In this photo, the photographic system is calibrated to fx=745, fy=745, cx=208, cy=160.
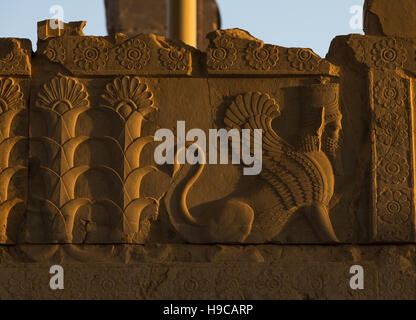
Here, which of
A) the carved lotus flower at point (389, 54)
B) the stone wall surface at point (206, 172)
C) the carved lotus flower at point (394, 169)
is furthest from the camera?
the carved lotus flower at point (389, 54)

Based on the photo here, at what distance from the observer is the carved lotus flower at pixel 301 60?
15.6ft

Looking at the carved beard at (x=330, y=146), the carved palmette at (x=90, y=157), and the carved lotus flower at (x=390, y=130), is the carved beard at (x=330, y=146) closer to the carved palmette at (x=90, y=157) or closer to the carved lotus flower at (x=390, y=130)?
the carved lotus flower at (x=390, y=130)

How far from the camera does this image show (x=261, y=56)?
15.6 ft

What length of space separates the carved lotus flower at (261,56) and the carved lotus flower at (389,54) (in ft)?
2.10

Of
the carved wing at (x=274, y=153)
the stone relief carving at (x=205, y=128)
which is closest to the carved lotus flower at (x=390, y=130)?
the stone relief carving at (x=205, y=128)

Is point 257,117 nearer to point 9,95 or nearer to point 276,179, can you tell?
point 276,179

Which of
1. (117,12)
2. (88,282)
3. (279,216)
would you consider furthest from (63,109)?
(117,12)

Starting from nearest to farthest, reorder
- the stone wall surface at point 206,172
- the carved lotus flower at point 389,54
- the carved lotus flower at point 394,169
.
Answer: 1. the stone wall surface at point 206,172
2. the carved lotus flower at point 394,169
3. the carved lotus flower at point 389,54

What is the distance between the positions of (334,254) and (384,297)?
0.39 m

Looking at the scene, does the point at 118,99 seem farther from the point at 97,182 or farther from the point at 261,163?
the point at 261,163

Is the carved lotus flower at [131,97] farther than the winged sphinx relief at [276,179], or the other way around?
the carved lotus flower at [131,97]

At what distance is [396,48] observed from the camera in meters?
4.80

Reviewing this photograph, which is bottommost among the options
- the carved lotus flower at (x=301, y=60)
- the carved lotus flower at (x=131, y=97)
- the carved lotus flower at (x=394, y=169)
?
the carved lotus flower at (x=394, y=169)

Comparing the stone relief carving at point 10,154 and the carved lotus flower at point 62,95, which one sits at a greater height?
the carved lotus flower at point 62,95
